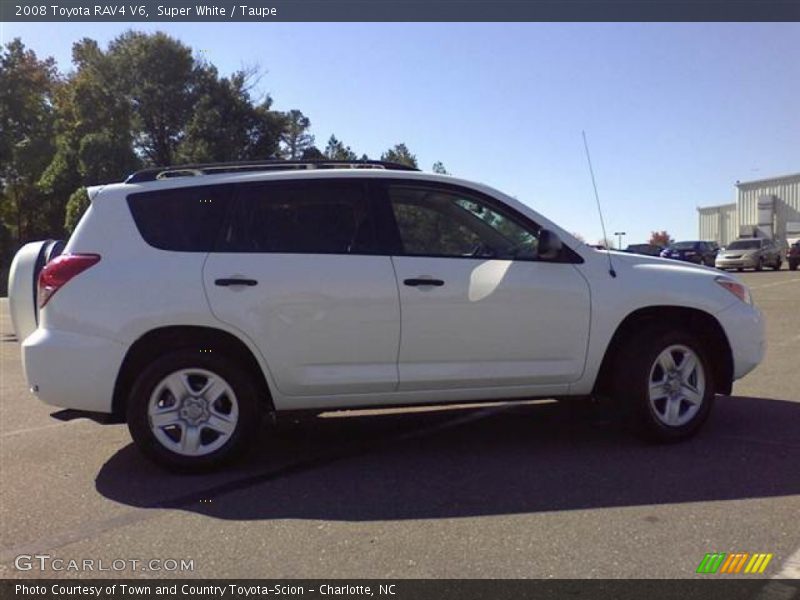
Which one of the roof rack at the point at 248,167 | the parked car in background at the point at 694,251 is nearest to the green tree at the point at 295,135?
the parked car in background at the point at 694,251

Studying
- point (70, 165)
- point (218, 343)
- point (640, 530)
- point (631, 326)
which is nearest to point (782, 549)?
point (640, 530)

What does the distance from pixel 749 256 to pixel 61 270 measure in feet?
111

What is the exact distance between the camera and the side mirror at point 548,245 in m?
4.96

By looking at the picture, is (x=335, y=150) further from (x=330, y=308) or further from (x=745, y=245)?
(x=330, y=308)

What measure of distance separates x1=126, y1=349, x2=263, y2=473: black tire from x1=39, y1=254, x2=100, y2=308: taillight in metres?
0.74

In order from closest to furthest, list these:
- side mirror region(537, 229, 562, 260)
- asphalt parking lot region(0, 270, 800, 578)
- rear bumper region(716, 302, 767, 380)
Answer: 1. asphalt parking lot region(0, 270, 800, 578)
2. side mirror region(537, 229, 562, 260)
3. rear bumper region(716, 302, 767, 380)

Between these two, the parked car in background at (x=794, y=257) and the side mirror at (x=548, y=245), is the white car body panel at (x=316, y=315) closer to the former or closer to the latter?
the side mirror at (x=548, y=245)

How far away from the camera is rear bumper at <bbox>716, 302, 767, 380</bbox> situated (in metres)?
5.38

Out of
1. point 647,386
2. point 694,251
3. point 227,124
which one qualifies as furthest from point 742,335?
point 227,124

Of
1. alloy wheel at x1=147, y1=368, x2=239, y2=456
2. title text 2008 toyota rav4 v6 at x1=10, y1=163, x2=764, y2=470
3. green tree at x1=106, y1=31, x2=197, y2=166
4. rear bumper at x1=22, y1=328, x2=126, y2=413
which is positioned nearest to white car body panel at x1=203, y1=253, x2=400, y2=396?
title text 2008 toyota rav4 v6 at x1=10, y1=163, x2=764, y2=470

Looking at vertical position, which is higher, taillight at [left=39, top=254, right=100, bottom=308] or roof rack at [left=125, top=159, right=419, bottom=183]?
roof rack at [left=125, top=159, right=419, bottom=183]

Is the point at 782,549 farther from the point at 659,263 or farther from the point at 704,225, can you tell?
the point at 704,225

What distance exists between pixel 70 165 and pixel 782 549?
4236cm

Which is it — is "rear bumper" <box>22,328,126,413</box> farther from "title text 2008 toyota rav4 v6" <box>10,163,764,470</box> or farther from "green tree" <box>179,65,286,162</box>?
"green tree" <box>179,65,286,162</box>
